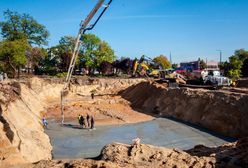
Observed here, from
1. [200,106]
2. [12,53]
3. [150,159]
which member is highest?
[12,53]

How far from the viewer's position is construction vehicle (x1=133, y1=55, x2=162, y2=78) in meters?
46.5

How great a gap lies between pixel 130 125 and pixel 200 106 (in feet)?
22.6

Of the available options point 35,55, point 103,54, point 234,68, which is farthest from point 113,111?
point 234,68

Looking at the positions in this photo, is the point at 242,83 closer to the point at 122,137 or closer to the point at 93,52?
the point at 122,137

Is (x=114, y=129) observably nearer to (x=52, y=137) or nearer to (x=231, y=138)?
(x=52, y=137)

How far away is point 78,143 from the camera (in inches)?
824

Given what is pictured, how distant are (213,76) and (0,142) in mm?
28305

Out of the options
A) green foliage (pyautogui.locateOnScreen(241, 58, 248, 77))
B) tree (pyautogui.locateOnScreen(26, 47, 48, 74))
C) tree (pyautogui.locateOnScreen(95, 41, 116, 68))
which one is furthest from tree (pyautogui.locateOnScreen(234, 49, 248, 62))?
tree (pyautogui.locateOnScreen(26, 47, 48, 74))

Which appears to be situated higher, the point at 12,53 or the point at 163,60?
the point at 163,60

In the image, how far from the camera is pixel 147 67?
48.1 metres

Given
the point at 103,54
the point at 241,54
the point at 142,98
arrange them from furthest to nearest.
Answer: the point at 241,54, the point at 103,54, the point at 142,98

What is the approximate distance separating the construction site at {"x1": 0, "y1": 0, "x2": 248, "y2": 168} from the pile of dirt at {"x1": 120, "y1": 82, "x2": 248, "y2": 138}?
0.08 metres

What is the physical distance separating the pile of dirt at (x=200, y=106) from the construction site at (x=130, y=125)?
0.27ft

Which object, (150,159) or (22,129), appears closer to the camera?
(150,159)
